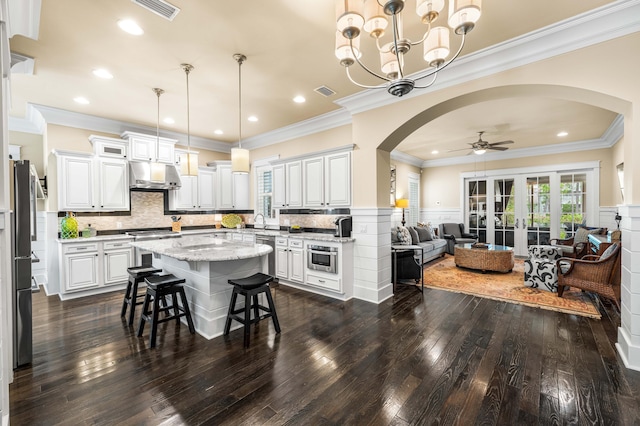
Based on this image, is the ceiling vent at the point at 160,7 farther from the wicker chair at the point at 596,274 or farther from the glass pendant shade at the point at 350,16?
the wicker chair at the point at 596,274

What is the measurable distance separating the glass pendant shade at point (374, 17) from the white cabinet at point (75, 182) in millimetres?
5079

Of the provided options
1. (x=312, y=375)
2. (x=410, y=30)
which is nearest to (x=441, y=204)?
(x=410, y=30)

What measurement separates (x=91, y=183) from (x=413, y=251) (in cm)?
562

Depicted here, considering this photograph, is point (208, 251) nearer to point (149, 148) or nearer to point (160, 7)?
point (160, 7)

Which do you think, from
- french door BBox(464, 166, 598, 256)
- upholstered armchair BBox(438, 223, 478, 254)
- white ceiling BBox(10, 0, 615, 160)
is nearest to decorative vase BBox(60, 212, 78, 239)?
white ceiling BBox(10, 0, 615, 160)

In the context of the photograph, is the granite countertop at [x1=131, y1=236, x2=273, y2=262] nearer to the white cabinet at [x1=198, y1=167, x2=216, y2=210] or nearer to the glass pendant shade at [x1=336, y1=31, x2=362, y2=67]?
the glass pendant shade at [x1=336, y1=31, x2=362, y2=67]

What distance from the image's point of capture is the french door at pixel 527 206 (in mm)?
6949

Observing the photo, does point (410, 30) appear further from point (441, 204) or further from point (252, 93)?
point (441, 204)

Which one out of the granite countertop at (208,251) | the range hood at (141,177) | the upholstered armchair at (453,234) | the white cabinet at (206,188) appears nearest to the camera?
the granite countertop at (208,251)

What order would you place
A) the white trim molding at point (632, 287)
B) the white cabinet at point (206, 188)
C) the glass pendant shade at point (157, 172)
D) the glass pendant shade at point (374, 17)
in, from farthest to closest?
1. the white cabinet at point (206, 188)
2. the glass pendant shade at point (157, 172)
3. the white trim molding at point (632, 287)
4. the glass pendant shade at point (374, 17)

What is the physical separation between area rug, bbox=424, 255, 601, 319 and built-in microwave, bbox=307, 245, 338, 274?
6.19 ft

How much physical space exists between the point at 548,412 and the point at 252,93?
4555 millimetres

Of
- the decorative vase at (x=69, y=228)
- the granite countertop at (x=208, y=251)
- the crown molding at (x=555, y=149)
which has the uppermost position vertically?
the crown molding at (x=555, y=149)

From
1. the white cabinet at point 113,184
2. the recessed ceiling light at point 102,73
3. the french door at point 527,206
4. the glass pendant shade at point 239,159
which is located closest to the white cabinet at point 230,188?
the white cabinet at point 113,184
